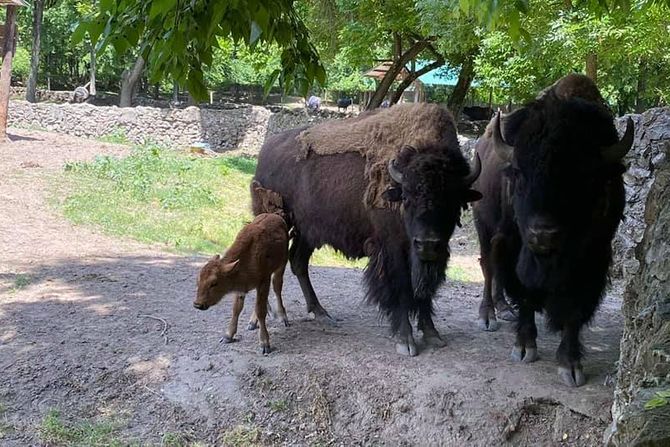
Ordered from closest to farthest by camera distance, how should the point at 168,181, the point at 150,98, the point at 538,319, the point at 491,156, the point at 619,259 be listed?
the point at 491,156 < the point at 538,319 < the point at 619,259 < the point at 168,181 < the point at 150,98

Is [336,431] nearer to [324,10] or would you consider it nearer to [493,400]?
[493,400]

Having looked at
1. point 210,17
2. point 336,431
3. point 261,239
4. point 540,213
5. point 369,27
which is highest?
point 369,27

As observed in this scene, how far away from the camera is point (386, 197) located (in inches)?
229

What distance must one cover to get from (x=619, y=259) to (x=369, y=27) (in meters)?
12.3

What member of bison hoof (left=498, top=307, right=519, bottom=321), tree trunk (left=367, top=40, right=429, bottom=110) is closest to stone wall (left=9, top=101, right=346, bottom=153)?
tree trunk (left=367, top=40, right=429, bottom=110)

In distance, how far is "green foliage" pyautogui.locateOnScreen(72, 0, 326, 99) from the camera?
330 centimetres

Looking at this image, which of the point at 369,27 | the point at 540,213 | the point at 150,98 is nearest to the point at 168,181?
the point at 369,27

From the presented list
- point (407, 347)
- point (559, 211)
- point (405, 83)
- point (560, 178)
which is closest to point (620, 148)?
point (560, 178)

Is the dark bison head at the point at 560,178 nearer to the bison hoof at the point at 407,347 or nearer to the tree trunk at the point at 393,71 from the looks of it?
the bison hoof at the point at 407,347

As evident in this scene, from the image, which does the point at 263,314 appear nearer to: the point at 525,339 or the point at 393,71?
the point at 525,339

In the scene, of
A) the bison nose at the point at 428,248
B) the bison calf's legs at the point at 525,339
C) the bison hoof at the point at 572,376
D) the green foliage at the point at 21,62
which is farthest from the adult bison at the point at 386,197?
the green foliage at the point at 21,62

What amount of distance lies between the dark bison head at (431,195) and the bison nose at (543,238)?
2.62ft

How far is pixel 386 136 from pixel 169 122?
20535mm

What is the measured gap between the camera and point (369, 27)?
20.2 meters
